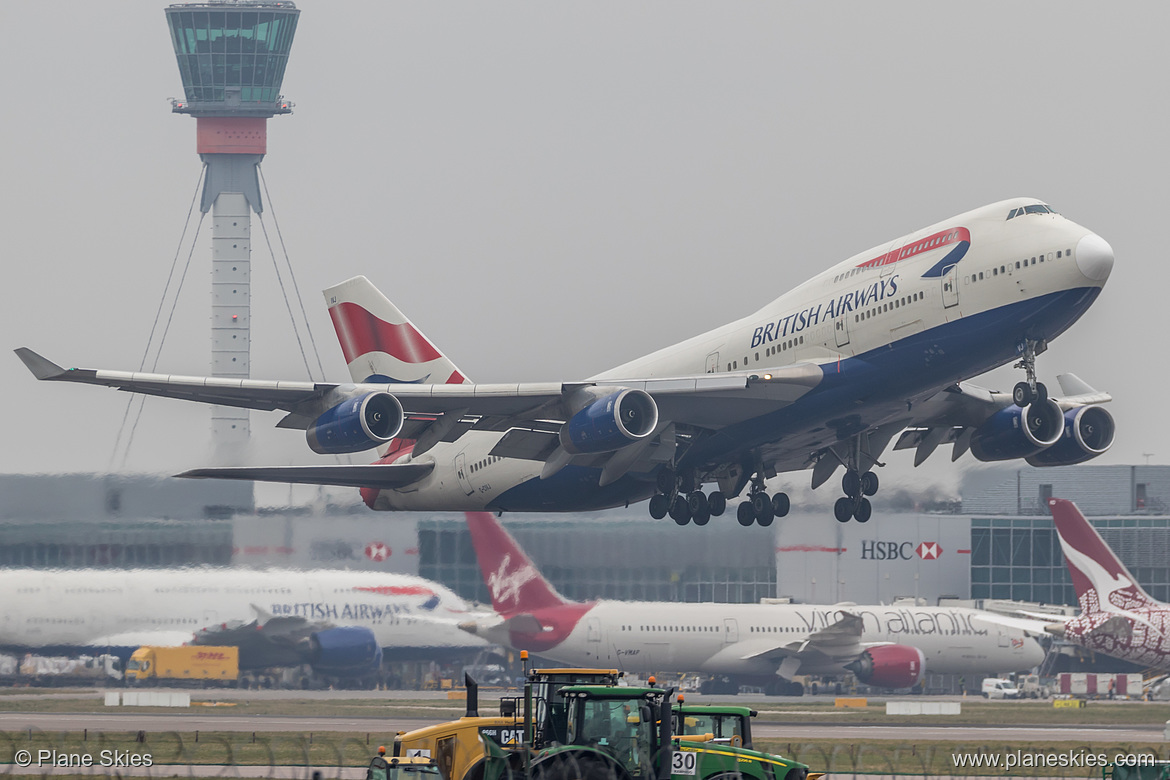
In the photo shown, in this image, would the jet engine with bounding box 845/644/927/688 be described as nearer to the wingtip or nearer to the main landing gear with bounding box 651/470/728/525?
the main landing gear with bounding box 651/470/728/525

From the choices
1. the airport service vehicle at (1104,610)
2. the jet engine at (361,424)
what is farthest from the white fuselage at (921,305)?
the airport service vehicle at (1104,610)

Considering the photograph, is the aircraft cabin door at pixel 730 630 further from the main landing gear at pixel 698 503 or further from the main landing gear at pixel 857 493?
the main landing gear at pixel 857 493

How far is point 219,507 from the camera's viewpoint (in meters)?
55.2

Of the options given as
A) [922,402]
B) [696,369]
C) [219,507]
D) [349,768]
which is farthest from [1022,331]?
[219,507]

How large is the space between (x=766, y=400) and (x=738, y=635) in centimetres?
2126

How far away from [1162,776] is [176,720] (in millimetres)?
28589

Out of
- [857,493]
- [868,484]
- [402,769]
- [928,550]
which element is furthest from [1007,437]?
[402,769]

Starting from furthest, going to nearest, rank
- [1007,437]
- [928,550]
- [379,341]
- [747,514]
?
1. [928,550]
2. [379,341]
3. [747,514]
4. [1007,437]

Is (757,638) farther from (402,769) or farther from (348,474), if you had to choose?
(402,769)

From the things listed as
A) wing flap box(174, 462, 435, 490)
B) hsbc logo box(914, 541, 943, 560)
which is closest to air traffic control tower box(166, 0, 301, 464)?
hsbc logo box(914, 541, 943, 560)

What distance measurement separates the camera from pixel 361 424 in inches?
1501

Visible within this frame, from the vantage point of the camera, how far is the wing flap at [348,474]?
44.3 meters

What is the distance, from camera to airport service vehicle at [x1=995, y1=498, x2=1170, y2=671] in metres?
56.5

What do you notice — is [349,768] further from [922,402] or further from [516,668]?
[516,668]
